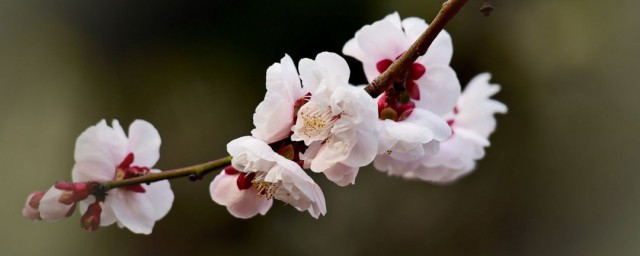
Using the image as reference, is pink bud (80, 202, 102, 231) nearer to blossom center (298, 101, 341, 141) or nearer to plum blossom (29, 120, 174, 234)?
plum blossom (29, 120, 174, 234)

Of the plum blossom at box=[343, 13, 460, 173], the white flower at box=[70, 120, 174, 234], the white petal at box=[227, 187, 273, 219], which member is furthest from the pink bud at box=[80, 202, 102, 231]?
the plum blossom at box=[343, 13, 460, 173]

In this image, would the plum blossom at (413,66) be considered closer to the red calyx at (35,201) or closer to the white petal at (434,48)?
the white petal at (434,48)

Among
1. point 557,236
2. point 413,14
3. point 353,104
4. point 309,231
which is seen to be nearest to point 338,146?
point 353,104

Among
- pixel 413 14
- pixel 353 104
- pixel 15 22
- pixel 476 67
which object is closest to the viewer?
pixel 353 104

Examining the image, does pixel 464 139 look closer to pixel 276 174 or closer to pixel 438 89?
pixel 438 89

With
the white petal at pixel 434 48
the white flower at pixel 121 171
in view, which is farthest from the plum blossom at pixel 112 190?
the white petal at pixel 434 48

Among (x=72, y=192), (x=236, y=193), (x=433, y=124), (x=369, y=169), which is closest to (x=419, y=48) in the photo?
(x=433, y=124)

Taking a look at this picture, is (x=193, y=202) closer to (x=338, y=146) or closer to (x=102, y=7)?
(x=102, y=7)
